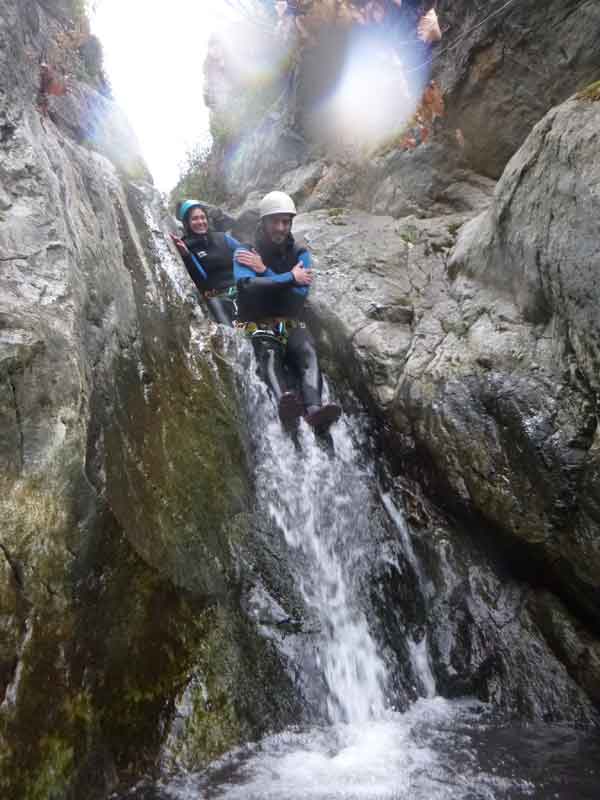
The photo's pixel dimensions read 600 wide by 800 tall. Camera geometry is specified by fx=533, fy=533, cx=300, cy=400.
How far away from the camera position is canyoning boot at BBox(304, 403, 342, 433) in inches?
228

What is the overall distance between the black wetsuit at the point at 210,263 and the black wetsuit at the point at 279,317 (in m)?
1.60

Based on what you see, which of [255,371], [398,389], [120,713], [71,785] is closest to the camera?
[71,785]

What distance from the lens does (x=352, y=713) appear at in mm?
4066

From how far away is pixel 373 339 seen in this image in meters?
6.50

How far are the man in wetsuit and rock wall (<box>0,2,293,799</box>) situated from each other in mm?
898

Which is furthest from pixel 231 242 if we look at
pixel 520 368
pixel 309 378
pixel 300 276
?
pixel 520 368

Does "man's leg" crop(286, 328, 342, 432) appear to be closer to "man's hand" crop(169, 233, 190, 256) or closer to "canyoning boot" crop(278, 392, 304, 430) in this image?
"canyoning boot" crop(278, 392, 304, 430)

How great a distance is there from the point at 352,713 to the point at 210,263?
6894 millimetres

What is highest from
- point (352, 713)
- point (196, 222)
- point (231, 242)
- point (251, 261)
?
point (196, 222)

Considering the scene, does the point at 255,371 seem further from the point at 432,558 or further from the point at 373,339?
the point at 432,558

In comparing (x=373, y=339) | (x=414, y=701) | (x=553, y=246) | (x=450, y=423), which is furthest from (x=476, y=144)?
(x=414, y=701)

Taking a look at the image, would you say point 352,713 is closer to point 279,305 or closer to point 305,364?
→ point 305,364

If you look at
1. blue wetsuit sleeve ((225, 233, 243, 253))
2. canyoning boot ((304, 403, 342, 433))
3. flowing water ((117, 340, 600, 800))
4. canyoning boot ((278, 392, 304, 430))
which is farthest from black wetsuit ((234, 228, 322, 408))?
blue wetsuit sleeve ((225, 233, 243, 253))

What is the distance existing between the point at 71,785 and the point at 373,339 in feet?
16.7
